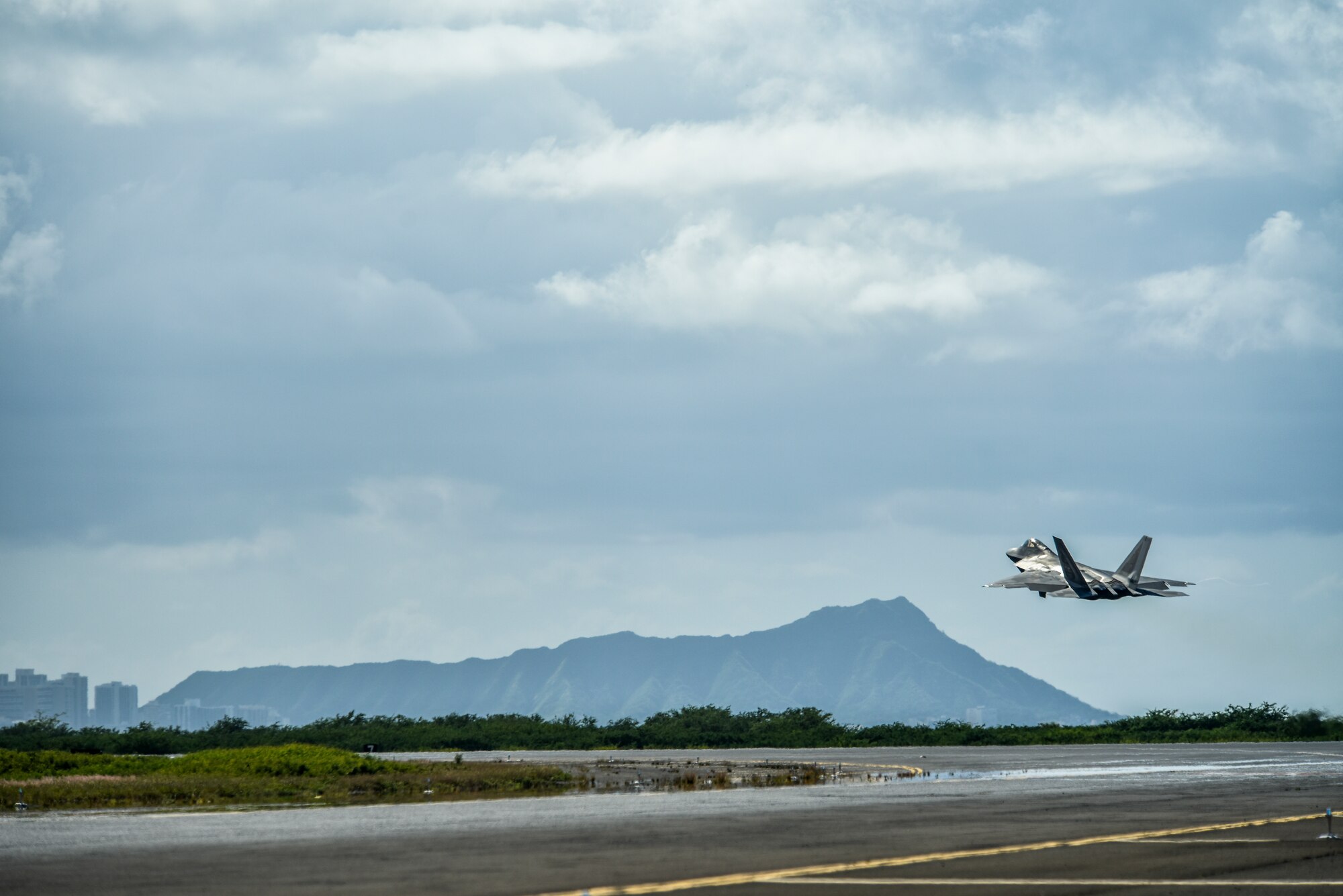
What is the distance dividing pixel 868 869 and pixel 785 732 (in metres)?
83.8

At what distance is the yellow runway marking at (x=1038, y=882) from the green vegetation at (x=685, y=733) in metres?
71.1

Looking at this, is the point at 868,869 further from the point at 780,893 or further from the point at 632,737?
the point at 632,737

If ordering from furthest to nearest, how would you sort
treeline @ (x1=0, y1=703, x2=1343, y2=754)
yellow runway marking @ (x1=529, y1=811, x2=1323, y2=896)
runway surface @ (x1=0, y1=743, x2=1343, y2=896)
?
1. treeline @ (x1=0, y1=703, x2=1343, y2=754)
2. runway surface @ (x1=0, y1=743, x2=1343, y2=896)
3. yellow runway marking @ (x1=529, y1=811, x2=1323, y2=896)

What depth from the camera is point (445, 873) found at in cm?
2309

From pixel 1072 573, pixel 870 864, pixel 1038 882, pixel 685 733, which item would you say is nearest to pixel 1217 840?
pixel 1038 882

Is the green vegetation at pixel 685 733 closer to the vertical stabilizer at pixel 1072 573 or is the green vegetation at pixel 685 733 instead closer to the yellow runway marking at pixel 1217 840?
the vertical stabilizer at pixel 1072 573

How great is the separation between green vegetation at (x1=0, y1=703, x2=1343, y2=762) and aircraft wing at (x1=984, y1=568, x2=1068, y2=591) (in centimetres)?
1509

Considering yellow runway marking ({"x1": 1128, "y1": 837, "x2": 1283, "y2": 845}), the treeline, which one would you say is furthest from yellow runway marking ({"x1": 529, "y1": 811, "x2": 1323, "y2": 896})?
the treeline

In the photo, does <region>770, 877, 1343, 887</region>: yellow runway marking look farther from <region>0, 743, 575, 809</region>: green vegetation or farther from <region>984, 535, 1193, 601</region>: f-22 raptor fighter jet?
<region>984, 535, 1193, 601</region>: f-22 raptor fighter jet

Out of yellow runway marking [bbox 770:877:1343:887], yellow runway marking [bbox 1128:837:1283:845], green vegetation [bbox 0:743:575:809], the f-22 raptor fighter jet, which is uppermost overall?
the f-22 raptor fighter jet

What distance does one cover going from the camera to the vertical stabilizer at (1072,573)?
79.4 metres

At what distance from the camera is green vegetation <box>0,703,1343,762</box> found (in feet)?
310

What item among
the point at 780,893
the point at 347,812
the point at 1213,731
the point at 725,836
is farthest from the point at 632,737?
the point at 780,893

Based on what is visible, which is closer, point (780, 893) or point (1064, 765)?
point (780, 893)
